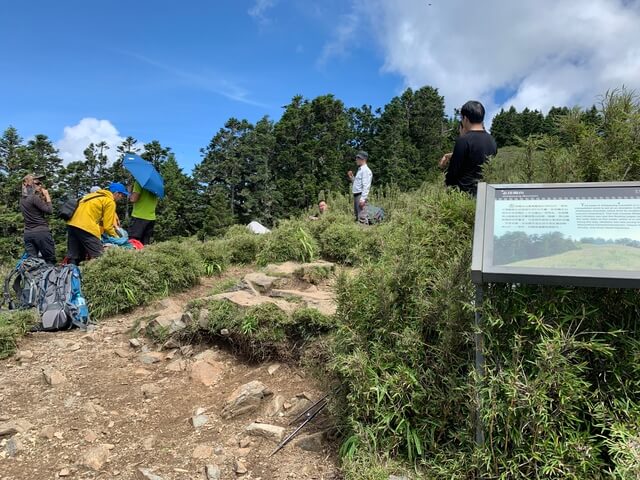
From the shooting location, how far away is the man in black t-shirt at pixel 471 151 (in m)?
3.87

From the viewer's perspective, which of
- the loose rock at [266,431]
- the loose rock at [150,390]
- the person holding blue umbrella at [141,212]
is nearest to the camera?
the loose rock at [266,431]

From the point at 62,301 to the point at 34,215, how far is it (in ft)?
6.71

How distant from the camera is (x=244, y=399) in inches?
125

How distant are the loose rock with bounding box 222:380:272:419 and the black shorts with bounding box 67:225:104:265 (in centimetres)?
381

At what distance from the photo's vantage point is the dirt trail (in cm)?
Result: 263

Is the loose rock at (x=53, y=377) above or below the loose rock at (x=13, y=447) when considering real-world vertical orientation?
above

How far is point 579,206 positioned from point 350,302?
1.25 meters

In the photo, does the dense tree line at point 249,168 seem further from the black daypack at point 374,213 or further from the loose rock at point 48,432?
the loose rock at point 48,432

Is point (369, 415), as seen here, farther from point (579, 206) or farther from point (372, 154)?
point (372, 154)

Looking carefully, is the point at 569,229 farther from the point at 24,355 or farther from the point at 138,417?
the point at 24,355

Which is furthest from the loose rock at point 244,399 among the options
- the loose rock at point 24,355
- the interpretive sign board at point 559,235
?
the loose rock at point 24,355

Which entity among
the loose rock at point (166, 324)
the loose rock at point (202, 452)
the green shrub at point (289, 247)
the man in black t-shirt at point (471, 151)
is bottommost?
the loose rock at point (202, 452)

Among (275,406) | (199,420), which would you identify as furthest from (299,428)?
(199,420)

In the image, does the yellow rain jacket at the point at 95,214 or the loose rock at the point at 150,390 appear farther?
the yellow rain jacket at the point at 95,214
